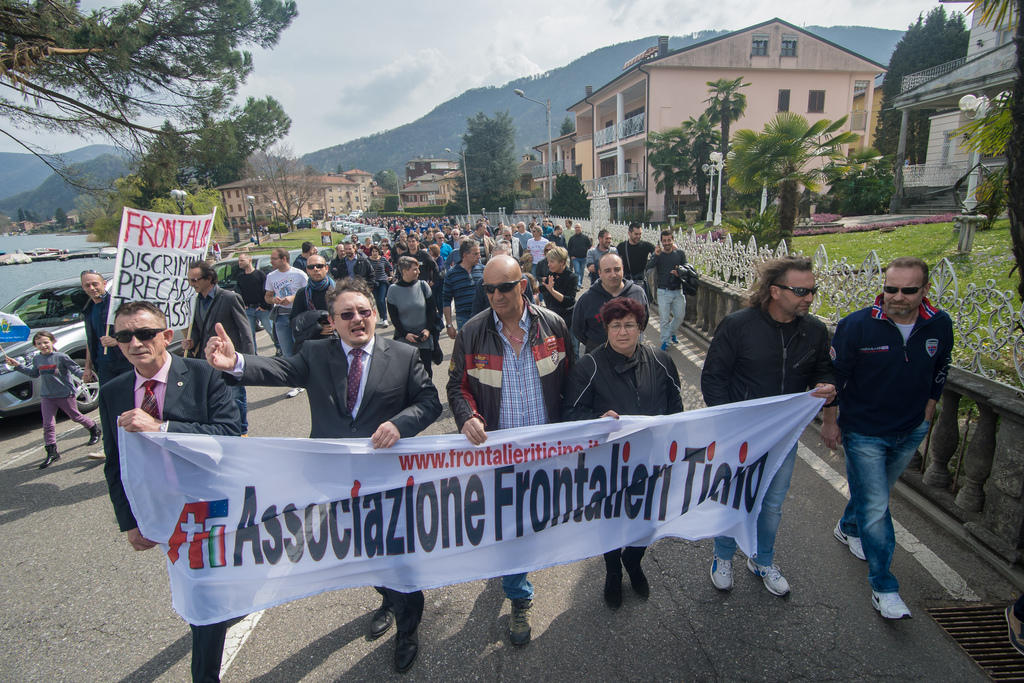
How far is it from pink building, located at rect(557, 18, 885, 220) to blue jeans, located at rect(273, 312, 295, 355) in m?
29.2

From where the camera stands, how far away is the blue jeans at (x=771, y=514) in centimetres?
305

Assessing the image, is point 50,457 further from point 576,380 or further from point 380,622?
point 576,380

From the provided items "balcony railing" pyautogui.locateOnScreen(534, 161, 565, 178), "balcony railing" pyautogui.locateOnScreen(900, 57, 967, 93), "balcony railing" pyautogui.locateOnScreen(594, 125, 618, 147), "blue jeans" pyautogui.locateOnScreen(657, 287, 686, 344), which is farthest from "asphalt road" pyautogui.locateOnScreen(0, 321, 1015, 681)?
"balcony railing" pyautogui.locateOnScreen(534, 161, 565, 178)

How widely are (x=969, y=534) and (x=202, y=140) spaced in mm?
12117

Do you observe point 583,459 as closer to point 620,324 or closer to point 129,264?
point 620,324

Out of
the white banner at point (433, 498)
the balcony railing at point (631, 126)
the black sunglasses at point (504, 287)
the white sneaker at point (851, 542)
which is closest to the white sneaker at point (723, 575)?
the white banner at point (433, 498)

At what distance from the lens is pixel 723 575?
10.3 ft

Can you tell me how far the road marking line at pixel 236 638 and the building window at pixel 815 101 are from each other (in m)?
42.3

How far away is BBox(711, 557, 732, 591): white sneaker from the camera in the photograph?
3125 mm

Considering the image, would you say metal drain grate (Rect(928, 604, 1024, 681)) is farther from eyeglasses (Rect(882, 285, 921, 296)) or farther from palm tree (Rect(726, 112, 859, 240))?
palm tree (Rect(726, 112, 859, 240))

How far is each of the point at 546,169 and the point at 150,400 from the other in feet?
183

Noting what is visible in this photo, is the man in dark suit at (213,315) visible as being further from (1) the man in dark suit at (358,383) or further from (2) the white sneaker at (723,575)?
(2) the white sneaker at (723,575)

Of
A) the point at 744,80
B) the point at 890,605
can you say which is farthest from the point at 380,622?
the point at 744,80

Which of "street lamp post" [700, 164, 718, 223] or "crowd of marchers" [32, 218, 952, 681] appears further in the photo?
"street lamp post" [700, 164, 718, 223]
